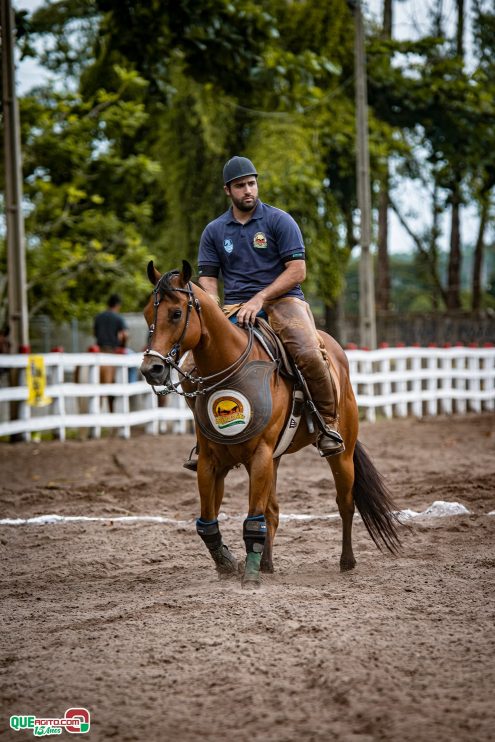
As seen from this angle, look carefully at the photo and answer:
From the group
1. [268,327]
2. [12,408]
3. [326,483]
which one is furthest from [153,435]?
[268,327]

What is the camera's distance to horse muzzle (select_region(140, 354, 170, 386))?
520cm

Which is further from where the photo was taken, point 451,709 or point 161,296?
point 161,296

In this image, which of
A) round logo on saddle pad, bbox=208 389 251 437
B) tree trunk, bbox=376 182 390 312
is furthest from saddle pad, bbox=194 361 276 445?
tree trunk, bbox=376 182 390 312

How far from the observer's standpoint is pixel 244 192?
6.16 metres

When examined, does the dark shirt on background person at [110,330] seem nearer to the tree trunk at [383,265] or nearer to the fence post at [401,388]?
the fence post at [401,388]

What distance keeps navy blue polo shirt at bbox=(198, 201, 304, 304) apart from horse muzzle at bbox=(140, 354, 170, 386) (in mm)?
1283

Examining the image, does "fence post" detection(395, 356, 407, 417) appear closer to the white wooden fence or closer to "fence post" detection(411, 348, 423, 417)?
the white wooden fence

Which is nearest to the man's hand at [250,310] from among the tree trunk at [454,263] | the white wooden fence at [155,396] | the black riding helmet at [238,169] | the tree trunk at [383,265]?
the black riding helmet at [238,169]

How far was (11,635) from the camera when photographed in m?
5.02

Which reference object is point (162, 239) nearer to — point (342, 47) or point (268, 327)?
point (342, 47)

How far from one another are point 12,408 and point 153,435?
2581 millimetres

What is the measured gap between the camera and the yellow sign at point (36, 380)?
14.3 meters

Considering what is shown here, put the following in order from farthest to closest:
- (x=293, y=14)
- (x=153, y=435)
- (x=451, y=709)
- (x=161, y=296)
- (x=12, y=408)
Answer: (x=293, y=14)
(x=153, y=435)
(x=12, y=408)
(x=161, y=296)
(x=451, y=709)

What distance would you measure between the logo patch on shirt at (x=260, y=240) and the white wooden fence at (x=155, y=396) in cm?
861
